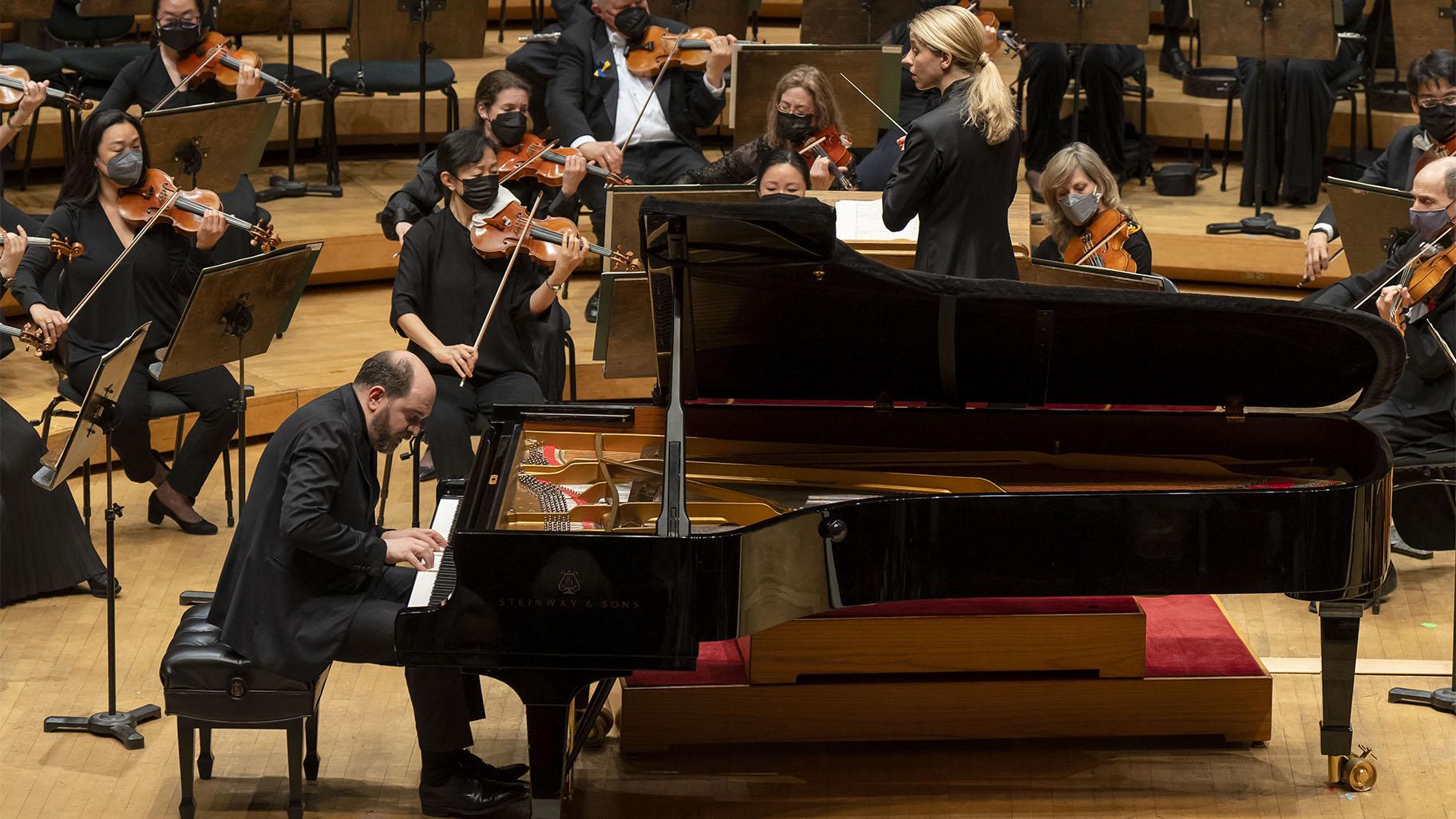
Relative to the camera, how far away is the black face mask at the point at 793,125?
Answer: 18.5 ft

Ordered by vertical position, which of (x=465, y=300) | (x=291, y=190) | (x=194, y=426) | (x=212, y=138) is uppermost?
(x=212, y=138)

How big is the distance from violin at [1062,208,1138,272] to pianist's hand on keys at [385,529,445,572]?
2408 millimetres

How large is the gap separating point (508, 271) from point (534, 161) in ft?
2.50

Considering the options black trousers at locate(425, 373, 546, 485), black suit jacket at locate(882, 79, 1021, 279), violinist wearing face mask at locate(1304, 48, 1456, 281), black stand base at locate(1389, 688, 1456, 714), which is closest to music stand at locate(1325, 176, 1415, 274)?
violinist wearing face mask at locate(1304, 48, 1456, 281)

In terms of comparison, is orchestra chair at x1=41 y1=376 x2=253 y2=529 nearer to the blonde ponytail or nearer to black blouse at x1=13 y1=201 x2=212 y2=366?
black blouse at x1=13 y1=201 x2=212 y2=366

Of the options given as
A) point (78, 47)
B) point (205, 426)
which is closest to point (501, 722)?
point (205, 426)

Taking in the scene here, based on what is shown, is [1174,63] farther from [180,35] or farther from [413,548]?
[413,548]

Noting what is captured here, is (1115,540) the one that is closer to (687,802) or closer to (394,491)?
(687,802)

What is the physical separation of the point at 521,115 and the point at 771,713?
8.22 feet

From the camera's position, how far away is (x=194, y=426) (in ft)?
17.9

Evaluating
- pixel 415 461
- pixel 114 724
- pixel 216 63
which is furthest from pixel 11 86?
pixel 114 724

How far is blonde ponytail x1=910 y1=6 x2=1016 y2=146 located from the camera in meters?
4.62

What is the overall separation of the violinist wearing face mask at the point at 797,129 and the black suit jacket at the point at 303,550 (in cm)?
218

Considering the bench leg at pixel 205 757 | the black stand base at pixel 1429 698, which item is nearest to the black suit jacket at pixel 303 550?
the bench leg at pixel 205 757
